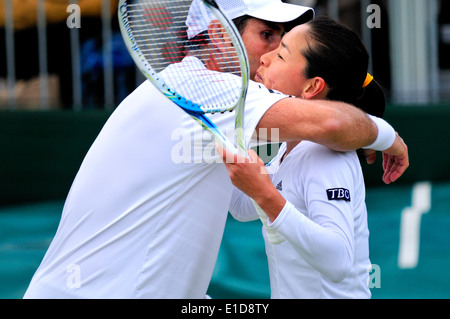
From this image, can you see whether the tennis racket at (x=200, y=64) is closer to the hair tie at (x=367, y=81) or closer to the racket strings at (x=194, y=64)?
the racket strings at (x=194, y=64)

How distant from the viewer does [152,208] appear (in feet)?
6.38

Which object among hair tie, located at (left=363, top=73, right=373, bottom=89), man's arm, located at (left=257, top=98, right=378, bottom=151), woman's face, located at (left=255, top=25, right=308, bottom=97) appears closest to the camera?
man's arm, located at (left=257, top=98, right=378, bottom=151)

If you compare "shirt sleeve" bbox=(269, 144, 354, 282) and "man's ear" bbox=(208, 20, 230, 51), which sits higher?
"man's ear" bbox=(208, 20, 230, 51)

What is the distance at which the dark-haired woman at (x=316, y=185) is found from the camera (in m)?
1.81

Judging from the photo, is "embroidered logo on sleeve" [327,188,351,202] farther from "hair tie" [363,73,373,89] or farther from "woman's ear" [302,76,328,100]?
"hair tie" [363,73,373,89]

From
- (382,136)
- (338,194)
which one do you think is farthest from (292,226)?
(382,136)

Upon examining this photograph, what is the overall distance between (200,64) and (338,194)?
1.71ft

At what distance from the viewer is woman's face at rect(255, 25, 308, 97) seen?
2154 mm

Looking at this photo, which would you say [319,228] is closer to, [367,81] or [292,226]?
[292,226]

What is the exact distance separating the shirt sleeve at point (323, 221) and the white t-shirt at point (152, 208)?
0.75 ft

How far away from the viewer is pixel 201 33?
212 cm

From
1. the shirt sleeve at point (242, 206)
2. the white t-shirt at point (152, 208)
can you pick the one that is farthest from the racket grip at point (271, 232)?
the shirt sleeve at point (242, 206)

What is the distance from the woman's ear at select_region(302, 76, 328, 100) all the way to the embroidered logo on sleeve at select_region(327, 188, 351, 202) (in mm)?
368

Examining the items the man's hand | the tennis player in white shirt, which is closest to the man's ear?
the tennis player in white shirt
